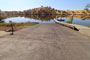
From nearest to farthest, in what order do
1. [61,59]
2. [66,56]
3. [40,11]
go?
[61,59] → [66,56] → [40,11]

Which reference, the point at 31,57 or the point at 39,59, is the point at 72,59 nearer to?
the point at 39,59

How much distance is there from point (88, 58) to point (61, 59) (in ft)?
5.71

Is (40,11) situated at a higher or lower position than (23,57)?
higher

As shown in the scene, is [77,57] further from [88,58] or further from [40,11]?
[40,11]

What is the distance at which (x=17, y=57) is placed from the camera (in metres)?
6.02

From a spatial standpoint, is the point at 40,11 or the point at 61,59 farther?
the point at 40,11

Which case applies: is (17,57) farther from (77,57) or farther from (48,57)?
→ (77,57)

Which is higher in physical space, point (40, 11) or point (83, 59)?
point (40, 11)

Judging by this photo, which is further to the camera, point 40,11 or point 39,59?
point 40,11

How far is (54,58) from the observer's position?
19.1 feet

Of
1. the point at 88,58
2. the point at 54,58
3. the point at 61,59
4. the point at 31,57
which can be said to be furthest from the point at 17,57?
the point at 88,58

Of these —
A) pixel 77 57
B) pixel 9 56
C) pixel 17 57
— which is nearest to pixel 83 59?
pixel 77 57

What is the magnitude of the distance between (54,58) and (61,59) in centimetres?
43

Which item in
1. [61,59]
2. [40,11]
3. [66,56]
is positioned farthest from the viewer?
[40,11]
